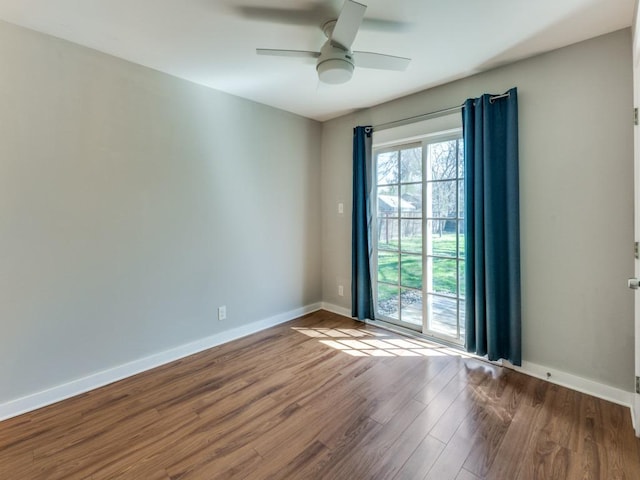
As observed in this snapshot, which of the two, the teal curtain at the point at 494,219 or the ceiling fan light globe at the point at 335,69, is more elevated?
the ceiling fan light globe at the point at 335,69

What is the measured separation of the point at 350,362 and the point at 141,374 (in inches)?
68.2

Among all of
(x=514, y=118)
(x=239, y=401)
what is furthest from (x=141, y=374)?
(x=514, y=118)

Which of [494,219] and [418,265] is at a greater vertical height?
[494,219]

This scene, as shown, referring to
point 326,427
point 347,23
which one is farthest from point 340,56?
point 326,427

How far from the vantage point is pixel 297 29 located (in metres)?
1.98

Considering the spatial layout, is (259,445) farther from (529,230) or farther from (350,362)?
(529,230)

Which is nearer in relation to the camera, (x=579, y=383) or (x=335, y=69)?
(x=335, y=69)

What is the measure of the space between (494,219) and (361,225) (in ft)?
4.52

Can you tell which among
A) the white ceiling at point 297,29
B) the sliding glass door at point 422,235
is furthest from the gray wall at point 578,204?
the sliding glass door at point 422,235

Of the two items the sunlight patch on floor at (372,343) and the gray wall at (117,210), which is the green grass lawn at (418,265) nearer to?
the sunlight patch on floor at (372,343)

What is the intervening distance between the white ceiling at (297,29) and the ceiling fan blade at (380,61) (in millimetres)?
201

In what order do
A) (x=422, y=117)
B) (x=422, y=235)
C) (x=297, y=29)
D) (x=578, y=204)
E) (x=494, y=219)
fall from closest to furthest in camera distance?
(x=297, y=29), (x=578, y=204), (x=494, y=219), (x=422, y=117), (x=422, y=235)

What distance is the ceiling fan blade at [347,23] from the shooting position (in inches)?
60.3

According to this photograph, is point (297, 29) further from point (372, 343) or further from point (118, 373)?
point (118, 373)
